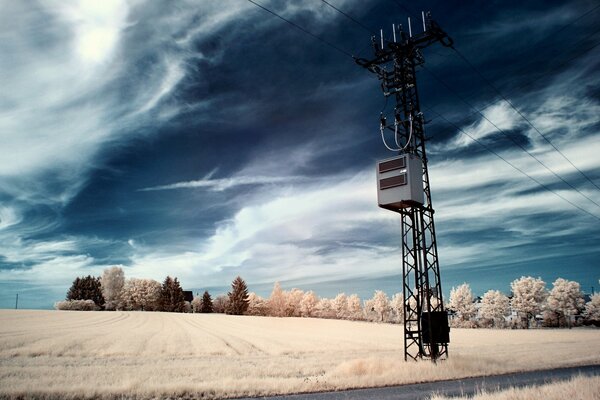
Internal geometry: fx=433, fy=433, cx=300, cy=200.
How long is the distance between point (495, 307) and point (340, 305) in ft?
191

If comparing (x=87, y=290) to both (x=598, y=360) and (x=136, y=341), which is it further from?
(x=598, y=360)

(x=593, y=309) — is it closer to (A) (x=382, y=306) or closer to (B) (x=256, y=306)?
(A) (x=382, y=306)

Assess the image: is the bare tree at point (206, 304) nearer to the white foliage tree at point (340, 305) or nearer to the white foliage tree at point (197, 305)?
the white foliage tree at point (197, 305)

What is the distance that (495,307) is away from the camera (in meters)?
112

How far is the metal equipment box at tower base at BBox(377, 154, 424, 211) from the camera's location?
24750 mm

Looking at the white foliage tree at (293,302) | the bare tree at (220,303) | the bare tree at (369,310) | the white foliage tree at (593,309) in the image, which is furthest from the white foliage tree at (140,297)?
the white foliage tree at (593,309)

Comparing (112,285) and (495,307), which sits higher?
(112,285)

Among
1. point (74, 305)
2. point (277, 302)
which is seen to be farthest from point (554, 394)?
point (74, 305)

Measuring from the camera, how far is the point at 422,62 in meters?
26.9

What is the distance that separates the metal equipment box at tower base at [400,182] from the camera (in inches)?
974

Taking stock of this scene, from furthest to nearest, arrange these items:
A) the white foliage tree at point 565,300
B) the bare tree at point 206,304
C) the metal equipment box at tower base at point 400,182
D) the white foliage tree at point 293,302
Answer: the white foliage tree at point 293,302 → the bare tree at point 206,304 → the white foliage tree at point 565,300 → the metal equipment box at tower base at point 400,182

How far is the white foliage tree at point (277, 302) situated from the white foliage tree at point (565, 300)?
241 feet

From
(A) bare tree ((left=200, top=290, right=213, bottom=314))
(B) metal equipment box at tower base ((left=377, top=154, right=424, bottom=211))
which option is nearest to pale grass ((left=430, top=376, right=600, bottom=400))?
(B) metal equipment box at tower base ((left=377, top=154, right=424, bottom=211))

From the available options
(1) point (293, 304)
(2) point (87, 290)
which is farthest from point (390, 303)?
(2) point (87, 290)
